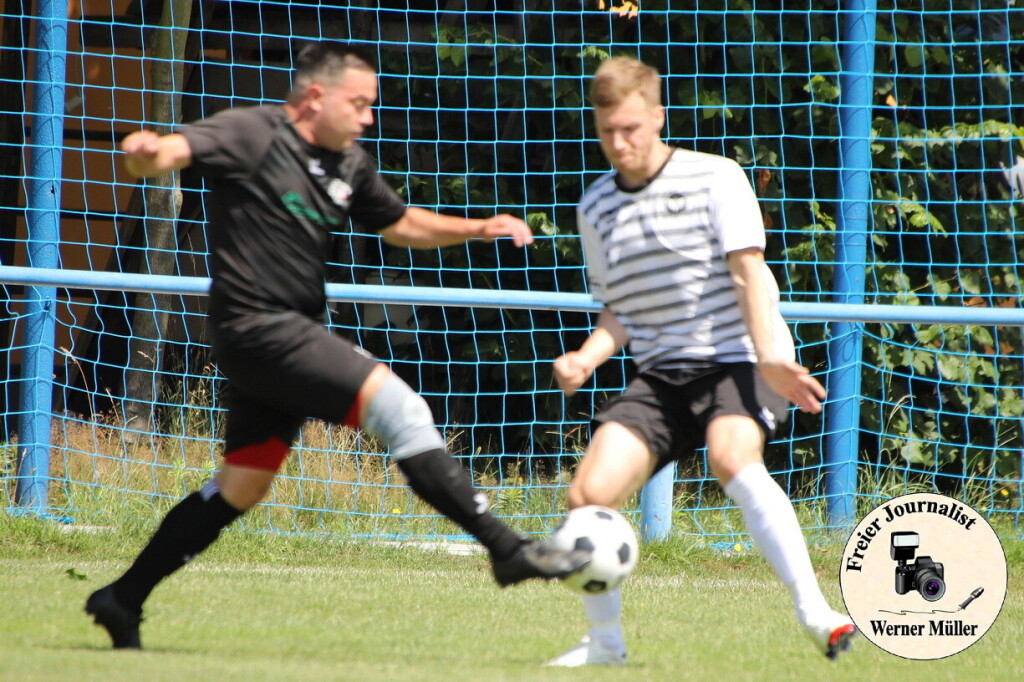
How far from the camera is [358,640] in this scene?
149 inches

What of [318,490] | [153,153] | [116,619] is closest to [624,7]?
[318,490]

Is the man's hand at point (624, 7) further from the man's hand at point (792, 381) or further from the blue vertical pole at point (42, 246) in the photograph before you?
the man's hand at point (792, 381)

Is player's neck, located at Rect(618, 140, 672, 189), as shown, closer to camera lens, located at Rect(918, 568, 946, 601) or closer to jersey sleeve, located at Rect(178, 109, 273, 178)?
jersey sleeve, located at Rect(178, 109, 273, 178)

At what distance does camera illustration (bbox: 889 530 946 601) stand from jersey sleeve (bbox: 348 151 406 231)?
1882 millimetres

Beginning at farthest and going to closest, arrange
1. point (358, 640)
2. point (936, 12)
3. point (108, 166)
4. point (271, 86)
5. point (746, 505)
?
point (108, 166) < point (271, 86) < point (936, 12) < point (358, 640) < point (746, 505)

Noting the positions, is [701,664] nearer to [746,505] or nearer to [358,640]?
[746,505]

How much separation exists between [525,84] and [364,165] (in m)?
3.61

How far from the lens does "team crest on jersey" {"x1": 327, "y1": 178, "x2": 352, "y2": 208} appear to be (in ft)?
11.3

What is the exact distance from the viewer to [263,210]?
334 cm

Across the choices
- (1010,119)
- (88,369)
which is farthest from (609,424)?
(88,369)

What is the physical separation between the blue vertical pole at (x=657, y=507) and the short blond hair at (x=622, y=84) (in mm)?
2536

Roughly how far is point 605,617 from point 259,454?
Answer: 109 centimetres

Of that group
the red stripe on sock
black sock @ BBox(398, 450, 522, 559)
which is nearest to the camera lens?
black sock @ BBox(398, 450, 522, 559)

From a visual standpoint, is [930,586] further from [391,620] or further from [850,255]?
[850,255]
